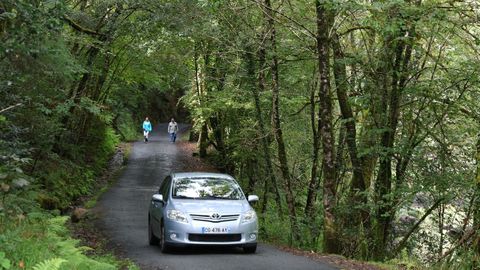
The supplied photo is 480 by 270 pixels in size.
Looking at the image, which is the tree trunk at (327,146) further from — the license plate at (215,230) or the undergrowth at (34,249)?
the undergrowth at (34,249)

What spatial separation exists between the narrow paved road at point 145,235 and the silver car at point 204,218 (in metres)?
0.33

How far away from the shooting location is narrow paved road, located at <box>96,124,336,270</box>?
1010cm

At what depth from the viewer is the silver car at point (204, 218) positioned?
35.5 ft

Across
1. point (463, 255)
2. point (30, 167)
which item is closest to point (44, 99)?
point (30, 167)

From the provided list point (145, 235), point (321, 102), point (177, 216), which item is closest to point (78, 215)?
point (145, 235)

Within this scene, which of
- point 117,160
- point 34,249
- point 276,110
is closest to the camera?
point 34,249

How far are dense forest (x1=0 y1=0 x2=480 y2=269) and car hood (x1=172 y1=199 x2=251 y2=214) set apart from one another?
2579mm

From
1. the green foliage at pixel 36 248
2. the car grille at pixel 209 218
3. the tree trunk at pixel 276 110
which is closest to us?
the green foliage at pixel 36 248

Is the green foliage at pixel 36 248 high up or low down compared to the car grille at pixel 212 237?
up

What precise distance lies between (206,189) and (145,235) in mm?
3952

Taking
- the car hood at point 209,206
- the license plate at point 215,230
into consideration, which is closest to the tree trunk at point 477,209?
the car hood at point 209,206

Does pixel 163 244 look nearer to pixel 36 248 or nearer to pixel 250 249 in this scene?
pixel 250 249

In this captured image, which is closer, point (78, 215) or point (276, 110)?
point (276, 110)

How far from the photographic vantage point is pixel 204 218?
35.7ft
